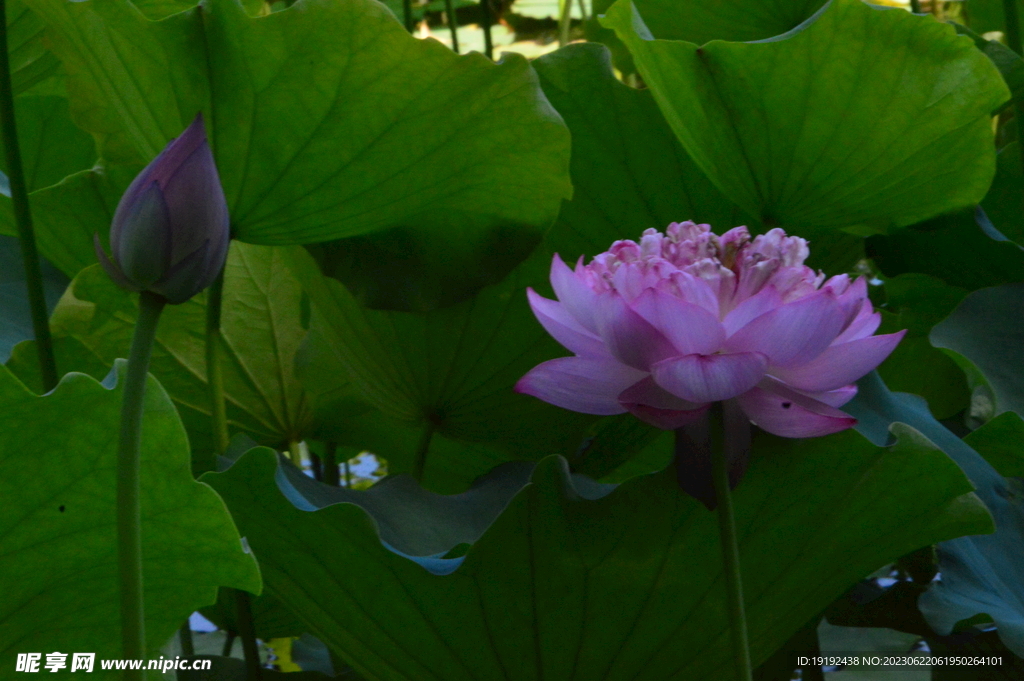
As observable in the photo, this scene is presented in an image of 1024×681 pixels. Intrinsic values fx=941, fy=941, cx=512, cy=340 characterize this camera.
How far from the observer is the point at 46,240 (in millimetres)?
742

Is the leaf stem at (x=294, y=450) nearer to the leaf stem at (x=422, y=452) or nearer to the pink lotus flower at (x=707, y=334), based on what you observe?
the leaf stem at (x=422, y=452)

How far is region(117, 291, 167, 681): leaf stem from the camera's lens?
1.07ft

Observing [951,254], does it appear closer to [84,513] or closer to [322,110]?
[322,110]

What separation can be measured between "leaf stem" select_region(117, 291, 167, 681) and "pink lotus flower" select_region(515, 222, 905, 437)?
16 cm

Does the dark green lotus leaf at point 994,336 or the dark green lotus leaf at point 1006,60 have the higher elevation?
the dark green lotus leaf at point 1006,60

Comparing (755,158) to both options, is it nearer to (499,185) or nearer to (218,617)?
(499,185)

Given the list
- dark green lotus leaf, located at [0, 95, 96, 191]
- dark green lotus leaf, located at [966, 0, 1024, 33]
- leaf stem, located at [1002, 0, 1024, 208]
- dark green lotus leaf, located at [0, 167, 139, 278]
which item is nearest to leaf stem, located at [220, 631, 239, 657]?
dark green lotus leaf, located at [0, 167, 139, 278]

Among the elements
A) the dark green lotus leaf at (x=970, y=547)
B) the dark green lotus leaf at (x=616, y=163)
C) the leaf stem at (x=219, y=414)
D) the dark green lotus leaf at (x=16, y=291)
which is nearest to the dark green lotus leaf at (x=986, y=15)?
the dark green lotus leaf at (x=616, y=163)

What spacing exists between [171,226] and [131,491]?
94mm

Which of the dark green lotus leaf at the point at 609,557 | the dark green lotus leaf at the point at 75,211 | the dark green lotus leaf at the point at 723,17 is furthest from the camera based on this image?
the dark green lotus leaf at the point at 723,17

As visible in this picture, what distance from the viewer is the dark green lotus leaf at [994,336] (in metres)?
0.62

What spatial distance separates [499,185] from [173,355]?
0.33 m

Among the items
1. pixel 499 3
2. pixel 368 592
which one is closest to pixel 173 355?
pixel 368 592

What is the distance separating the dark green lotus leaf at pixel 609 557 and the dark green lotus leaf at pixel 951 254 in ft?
1.08
